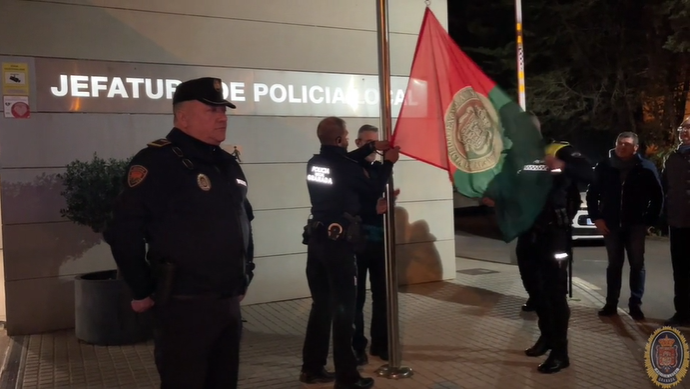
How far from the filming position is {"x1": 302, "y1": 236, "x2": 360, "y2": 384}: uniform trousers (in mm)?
4684

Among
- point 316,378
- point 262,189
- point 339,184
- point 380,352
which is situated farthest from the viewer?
point 262,189

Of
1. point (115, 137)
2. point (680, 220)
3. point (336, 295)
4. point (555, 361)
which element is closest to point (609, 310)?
point (680, 220)

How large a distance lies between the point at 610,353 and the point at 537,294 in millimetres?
885

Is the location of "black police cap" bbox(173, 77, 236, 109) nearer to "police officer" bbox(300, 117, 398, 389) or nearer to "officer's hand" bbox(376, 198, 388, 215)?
"police officer" bbox(300, 117, 398, 389)

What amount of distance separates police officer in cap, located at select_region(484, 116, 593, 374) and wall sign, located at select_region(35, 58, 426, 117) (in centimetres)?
153

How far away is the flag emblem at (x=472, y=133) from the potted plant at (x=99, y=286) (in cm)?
310

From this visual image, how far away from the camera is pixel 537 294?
560cm

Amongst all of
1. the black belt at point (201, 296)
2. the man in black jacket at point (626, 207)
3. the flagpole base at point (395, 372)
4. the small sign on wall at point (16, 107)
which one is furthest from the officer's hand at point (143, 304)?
the man in black jacket at point (626, 207)

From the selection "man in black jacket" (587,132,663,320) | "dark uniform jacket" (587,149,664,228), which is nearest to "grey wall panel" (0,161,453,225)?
"man in black jacket" (587,132,663,320)

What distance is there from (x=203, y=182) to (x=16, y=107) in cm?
448

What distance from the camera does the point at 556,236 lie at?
17.2 feet

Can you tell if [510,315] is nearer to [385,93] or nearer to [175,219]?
[385,93]

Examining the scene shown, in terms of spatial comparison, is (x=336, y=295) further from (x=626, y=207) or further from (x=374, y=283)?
(x=626, y=207)

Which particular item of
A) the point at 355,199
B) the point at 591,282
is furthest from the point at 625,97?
the point at 355,199
